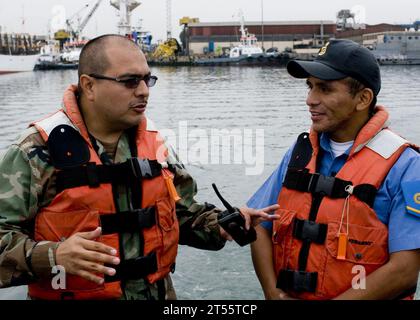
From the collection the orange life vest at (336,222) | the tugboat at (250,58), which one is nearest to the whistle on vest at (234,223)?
the orange life vest at (336,222)

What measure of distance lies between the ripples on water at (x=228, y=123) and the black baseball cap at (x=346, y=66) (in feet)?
11.4

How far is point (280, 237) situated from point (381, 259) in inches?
23.3

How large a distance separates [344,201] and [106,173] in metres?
1.35

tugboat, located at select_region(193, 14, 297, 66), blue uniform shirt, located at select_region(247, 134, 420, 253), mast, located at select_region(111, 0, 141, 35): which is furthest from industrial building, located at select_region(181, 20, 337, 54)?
blue uniform shirt, located at select_region(247, 134, 420, 253)

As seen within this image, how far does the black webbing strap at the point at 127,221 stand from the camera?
2.94 m

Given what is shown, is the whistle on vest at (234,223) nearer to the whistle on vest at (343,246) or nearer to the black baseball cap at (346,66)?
the whistle on vest at (343,246)

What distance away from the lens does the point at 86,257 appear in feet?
8.13

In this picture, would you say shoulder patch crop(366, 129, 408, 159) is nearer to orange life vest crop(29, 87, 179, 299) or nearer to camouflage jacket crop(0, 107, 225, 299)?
orange life vest crop(29, 87, 179, 299)

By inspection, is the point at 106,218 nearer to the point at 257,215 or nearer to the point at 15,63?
the point at 257,215

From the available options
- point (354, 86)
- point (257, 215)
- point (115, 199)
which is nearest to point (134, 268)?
point (115, 199)

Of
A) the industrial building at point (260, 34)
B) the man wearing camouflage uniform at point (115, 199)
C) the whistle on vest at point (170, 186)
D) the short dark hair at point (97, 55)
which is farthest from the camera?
the industrial building at point (260, 34)

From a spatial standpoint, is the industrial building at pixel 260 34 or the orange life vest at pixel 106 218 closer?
the orange life vest at pixel 106 218

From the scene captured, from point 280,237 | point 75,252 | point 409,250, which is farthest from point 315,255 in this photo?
point 75,252

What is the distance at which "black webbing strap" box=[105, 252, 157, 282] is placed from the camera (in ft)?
9.64
